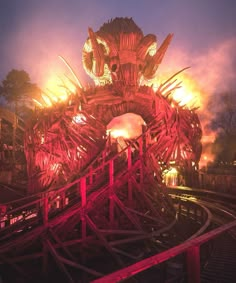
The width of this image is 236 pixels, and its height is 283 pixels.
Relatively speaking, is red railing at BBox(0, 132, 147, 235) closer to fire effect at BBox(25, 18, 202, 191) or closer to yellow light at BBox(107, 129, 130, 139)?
fire effect at BBox(25, 18, 202, 191)

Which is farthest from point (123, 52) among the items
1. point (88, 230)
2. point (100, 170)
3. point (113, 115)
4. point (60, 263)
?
point (60, 263)

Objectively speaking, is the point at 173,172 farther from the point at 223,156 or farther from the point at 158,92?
the point at 223,156

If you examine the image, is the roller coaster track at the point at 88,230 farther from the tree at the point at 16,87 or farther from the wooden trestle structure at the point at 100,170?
the tree at the point at 16,87

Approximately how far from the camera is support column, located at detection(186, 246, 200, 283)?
3.31 m

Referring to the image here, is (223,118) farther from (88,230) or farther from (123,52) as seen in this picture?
(88,230)

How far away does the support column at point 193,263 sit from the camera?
3.31 meters

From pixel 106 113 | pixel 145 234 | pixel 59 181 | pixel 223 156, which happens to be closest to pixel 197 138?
pixel 106 113

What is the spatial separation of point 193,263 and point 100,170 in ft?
24.5

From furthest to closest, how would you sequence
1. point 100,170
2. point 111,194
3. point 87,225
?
point 100,170, point 87,225, point 111,194

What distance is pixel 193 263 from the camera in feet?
11.1

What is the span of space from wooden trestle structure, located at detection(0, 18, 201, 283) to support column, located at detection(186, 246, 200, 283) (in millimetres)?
4077

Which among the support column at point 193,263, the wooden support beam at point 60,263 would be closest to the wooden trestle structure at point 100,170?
the wooden support beam at point 60,263

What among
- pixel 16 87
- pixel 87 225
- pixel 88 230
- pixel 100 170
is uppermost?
pixel 16 87

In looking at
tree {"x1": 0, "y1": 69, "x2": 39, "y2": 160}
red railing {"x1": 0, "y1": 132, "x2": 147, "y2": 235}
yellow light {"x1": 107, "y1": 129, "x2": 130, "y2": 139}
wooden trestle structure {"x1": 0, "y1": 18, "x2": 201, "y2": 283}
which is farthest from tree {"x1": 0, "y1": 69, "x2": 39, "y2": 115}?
red railing {"x1": 0, "y1": 132, "x2": 147, "y2": 235}
